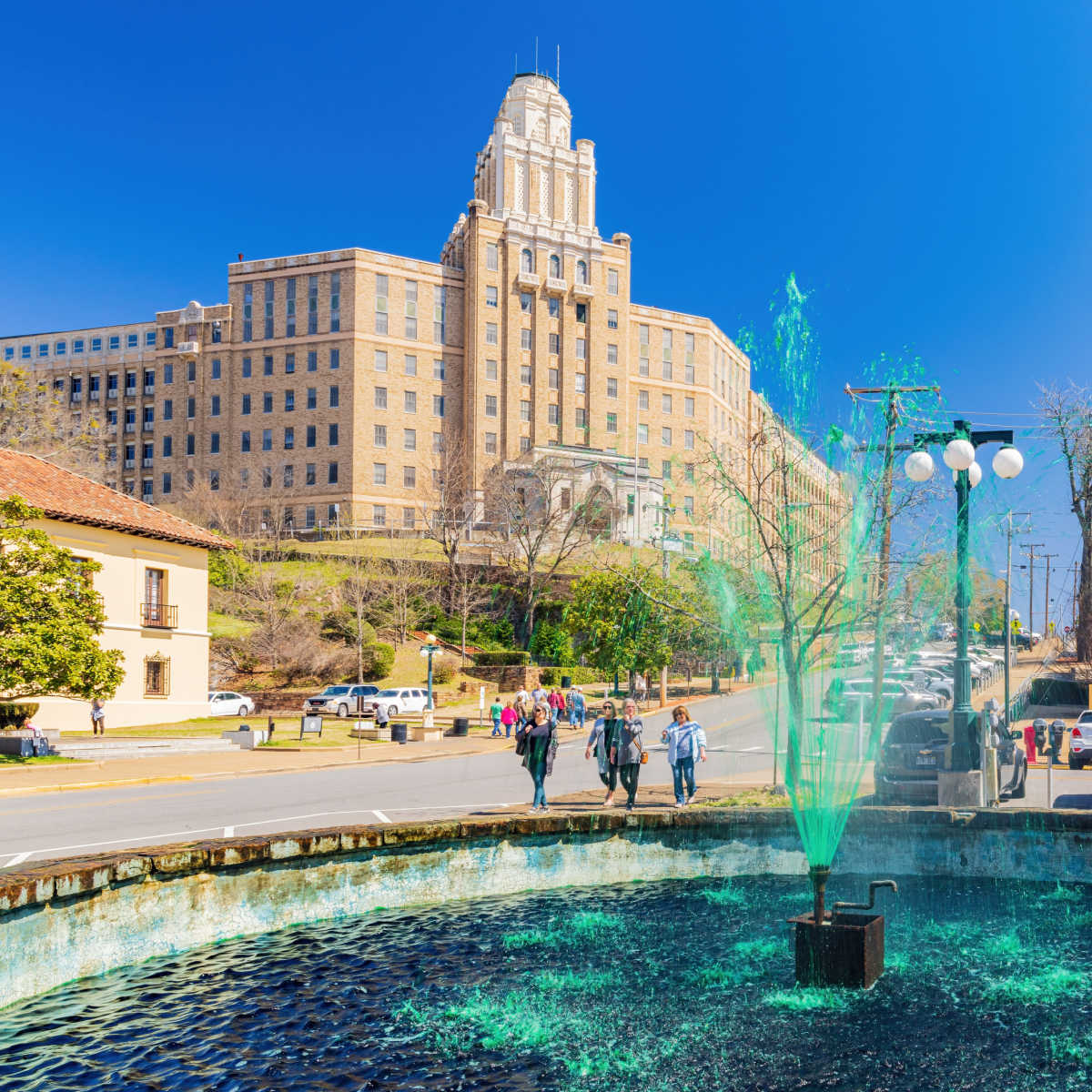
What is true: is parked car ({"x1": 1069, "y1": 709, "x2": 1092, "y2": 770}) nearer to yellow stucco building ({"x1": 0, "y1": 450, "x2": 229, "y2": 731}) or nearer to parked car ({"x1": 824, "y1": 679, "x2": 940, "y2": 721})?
parked car ({"x1": 824, "y1": 679, "x2": 940, "y2": 721})

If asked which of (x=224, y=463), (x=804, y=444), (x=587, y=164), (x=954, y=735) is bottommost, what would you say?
(x=954, y=735)

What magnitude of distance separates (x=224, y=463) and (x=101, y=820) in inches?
3072

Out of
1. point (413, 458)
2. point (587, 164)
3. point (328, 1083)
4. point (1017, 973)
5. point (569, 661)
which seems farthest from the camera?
point (587, 164)

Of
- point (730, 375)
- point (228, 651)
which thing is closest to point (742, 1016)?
point (228, 651)

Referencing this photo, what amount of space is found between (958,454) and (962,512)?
1.05 m

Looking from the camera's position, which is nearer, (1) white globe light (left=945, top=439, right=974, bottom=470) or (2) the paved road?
(2) the paved road

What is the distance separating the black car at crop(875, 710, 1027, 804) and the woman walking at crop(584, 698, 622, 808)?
153 inches

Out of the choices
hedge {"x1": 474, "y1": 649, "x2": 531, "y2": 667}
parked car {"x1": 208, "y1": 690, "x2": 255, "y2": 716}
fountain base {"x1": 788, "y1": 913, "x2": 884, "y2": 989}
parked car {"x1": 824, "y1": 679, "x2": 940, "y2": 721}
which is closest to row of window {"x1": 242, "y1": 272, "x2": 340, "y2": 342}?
hedge {"x1": 474, "y1": 649, "x2": 531, "y2": 667}

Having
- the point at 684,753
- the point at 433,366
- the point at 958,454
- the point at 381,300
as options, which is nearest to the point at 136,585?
the point at 684,753

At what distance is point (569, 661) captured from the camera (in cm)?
5803

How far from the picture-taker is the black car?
16281mm

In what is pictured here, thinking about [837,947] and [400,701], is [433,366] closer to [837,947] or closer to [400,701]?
[400,701]

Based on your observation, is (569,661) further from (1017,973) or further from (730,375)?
(730,375)

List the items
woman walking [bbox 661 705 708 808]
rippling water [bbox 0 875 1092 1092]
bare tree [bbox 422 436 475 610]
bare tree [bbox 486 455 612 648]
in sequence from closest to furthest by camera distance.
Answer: rippling water [bbox 0 875 1092 1092], woman walking [bbox 661 705 708 808], bare tree [bbox 486 455 612 648], bare tree [bbox 422 436 475 610]
